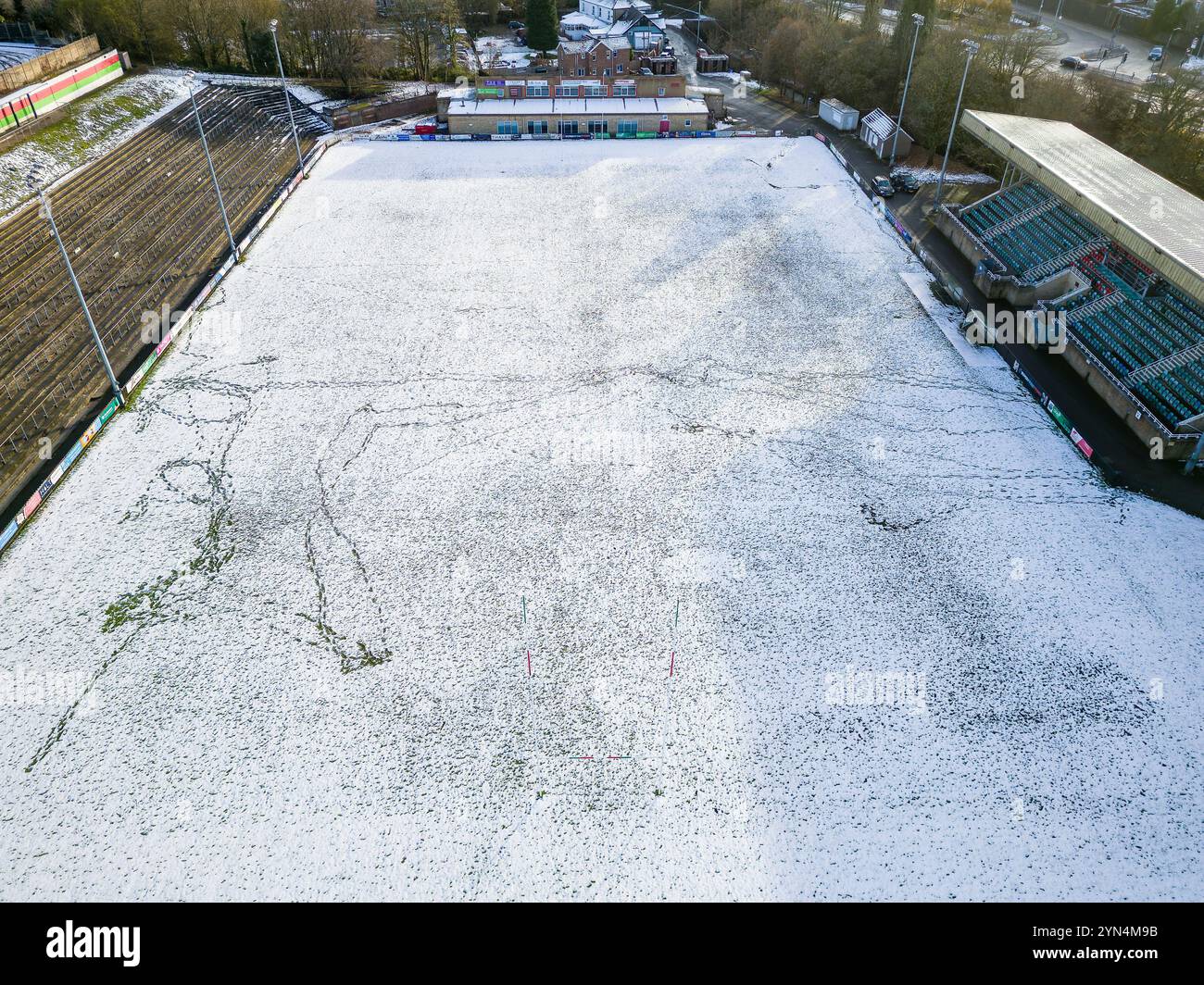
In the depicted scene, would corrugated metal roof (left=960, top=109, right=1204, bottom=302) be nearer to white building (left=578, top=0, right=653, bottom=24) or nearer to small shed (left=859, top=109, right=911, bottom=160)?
small shed (left=859, top=109, right=911, bottom=160)

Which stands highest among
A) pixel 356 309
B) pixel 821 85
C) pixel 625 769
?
pixel 821 85

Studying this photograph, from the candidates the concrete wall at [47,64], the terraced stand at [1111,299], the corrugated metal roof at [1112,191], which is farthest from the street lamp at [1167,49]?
the concrete wall at [47,64]

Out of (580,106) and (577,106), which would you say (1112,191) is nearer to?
(580,106)

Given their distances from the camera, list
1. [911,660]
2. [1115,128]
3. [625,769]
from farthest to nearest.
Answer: [1115,128], [911,660], [625,769]

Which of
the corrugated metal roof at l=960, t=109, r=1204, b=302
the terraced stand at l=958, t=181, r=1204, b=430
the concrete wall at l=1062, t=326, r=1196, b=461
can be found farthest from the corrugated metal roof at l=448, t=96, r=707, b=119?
the concrete wall at l=1062, t=326, r=1196, b=461

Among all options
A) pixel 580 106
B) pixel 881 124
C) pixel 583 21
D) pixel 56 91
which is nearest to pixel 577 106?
pixel 580 106
